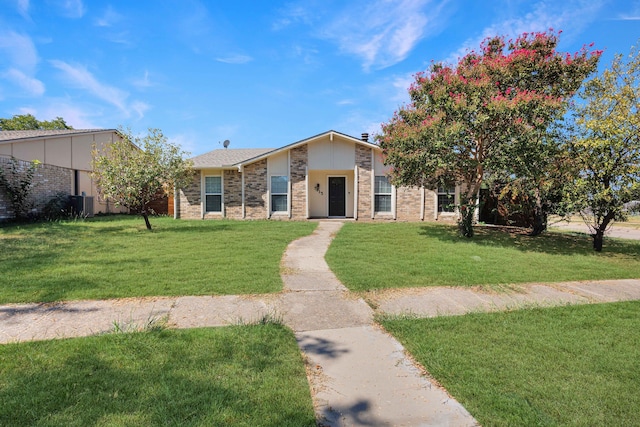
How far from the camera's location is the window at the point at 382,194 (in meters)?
15.9

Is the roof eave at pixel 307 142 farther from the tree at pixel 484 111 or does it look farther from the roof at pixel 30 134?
the roof at pixel 30 134

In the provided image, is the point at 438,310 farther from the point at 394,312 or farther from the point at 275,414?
the point at 275,414

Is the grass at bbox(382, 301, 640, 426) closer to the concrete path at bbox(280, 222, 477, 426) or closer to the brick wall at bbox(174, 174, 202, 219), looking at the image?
the concrete path at bbox(280, 222, 477, 426)

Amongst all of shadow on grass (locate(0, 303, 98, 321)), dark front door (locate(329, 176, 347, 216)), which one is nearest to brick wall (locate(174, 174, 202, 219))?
dark front door (locate(329, 176, 347, 216))

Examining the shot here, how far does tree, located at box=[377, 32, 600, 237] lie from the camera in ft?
28.3

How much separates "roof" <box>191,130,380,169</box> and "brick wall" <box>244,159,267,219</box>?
52 cm

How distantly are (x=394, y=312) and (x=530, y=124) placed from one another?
24.1 feet

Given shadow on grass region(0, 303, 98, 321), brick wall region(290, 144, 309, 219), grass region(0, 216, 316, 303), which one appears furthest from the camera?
brick wall region(290, 144, 309, 219)

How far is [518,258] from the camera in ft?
26.3

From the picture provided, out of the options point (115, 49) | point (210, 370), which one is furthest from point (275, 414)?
point (115, 49)

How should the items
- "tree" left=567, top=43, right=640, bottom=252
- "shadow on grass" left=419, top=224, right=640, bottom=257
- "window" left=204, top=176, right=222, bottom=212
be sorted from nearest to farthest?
"tree" left=567, top=43, right=640, bottom=252, "shadow on grass" left=419, top=224, right=640, bottom=257, "window" left=204, top=176, right=222, bottom=212

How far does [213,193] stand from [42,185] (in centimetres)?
726

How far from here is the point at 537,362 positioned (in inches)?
116

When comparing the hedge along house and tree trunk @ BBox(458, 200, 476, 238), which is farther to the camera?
the hedge along house
